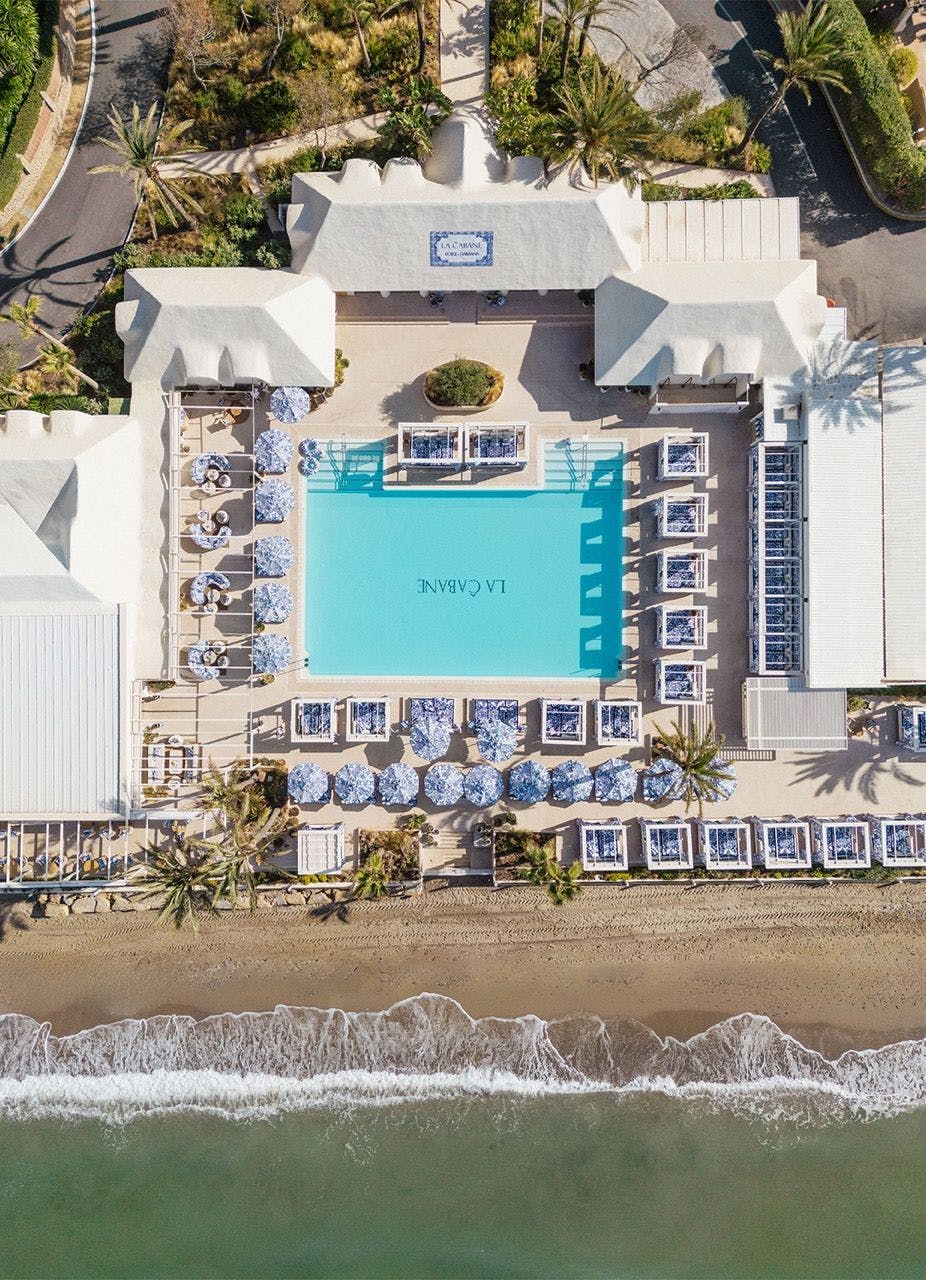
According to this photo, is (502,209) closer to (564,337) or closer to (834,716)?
(564,337)

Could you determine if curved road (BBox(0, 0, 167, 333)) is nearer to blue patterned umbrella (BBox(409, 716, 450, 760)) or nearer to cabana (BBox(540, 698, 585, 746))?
blue patterned umbrella (BBox(409, 716, 450, 760))

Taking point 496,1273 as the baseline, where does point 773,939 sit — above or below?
above

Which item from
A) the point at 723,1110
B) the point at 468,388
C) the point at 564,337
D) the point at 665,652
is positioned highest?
the point at 564,337

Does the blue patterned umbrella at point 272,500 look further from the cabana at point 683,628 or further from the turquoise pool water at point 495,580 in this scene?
the cabana at point 683,628

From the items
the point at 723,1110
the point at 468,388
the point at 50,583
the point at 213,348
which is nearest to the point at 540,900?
the point at 723,1110

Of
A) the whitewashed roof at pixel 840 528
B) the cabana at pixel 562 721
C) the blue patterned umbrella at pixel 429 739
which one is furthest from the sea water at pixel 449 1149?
the whitewashed roof at pixel 840 528

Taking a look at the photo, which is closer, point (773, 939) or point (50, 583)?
point (50, 583)

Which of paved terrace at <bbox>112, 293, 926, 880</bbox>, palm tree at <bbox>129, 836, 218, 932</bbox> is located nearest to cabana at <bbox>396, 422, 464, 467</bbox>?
paved terrace at <bbox>112, 293, 926, 880</bbox>
